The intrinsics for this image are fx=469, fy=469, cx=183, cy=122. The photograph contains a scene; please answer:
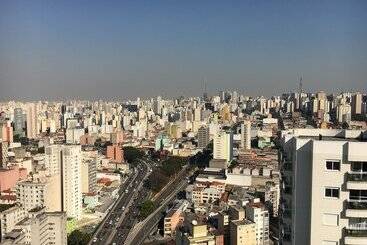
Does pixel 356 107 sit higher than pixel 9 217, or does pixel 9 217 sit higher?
pixel 356 107

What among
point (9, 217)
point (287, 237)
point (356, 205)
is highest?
point (356, 205)

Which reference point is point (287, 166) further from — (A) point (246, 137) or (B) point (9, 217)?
(A) point (246, 137)

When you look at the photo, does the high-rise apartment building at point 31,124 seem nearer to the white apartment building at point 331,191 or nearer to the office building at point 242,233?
the office building at point 242,233

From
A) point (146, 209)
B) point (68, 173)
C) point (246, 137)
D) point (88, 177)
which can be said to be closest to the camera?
point (68, 173)

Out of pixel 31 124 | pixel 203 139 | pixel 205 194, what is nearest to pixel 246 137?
pixel 203 139

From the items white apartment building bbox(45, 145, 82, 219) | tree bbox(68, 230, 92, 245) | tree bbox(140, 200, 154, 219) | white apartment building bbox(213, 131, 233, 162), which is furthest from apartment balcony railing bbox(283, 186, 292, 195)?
white apartment building bbox(213, 131, 233, 162)

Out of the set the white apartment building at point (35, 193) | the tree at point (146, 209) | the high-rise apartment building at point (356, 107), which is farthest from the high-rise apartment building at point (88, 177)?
the high-rise apartment building at point (356, 107)

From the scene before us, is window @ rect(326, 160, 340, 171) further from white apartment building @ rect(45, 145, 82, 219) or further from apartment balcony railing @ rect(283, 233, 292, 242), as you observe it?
white apartment building @ rect(45, 145, 82, 219)
